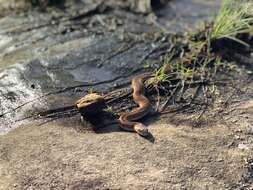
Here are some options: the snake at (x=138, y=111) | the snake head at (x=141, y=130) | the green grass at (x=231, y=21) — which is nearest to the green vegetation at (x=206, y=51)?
the green grass at (x=231, y=21)

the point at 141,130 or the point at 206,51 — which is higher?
the point at 206,51

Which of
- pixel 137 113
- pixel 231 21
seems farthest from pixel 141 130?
pixel 231 21

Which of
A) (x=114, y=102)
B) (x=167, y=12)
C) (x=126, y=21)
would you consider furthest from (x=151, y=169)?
(x=167, y=12)

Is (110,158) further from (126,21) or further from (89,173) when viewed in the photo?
(126,21)

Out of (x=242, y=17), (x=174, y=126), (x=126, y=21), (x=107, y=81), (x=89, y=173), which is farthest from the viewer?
(x=126, y=21)

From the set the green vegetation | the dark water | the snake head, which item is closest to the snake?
the snake head

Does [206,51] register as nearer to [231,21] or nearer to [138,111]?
[231,21]

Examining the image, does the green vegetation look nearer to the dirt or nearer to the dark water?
the dirt
